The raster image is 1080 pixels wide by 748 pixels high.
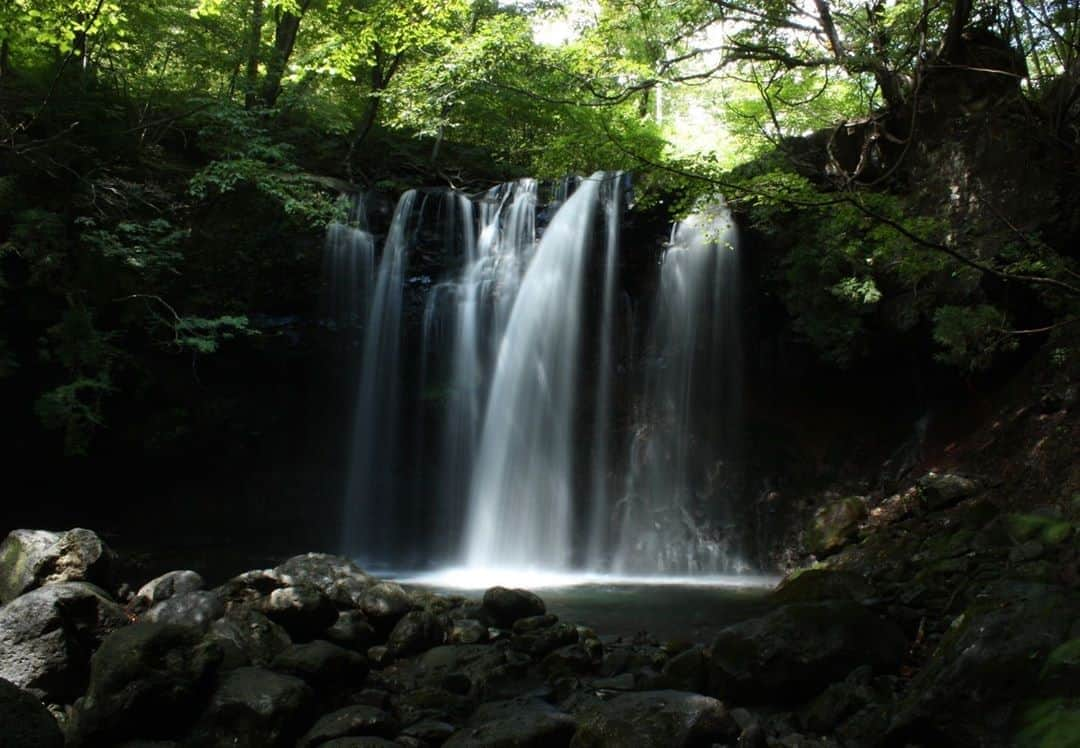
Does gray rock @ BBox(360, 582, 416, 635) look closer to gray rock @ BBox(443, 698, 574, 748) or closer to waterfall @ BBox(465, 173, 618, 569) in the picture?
gray rock @ BBox(443, 698, 574, 748)

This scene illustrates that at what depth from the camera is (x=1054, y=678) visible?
3256 mm

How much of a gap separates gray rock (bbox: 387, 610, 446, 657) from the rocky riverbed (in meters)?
0.02

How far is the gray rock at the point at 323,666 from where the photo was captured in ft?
18.6

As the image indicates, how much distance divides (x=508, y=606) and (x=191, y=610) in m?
2.90

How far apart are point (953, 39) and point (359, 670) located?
8747 millimetres

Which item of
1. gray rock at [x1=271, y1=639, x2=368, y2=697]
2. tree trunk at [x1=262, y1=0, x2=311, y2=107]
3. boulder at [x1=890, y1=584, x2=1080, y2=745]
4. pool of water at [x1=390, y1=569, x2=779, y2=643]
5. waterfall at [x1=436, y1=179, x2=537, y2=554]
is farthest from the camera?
tree trunk at [x1=262, y1=0, x2=311, y2=107]

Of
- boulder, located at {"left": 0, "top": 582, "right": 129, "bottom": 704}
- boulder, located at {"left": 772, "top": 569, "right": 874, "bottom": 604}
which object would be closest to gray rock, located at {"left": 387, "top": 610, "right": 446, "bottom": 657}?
boulder, located at {"left": 0, "top": 582, "right": 129, "bottom": 704}

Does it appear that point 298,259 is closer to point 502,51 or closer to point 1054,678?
point 502,51

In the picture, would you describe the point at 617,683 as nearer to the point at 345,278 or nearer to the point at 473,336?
the point at 473,336

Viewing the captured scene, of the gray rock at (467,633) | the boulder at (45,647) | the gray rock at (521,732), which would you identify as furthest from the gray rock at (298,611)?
the gray rock at (521,732)

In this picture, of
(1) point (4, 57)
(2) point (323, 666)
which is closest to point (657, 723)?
(2) point (323, 666)

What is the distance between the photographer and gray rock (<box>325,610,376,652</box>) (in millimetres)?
6730

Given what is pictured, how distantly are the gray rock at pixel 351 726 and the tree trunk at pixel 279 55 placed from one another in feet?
45.6

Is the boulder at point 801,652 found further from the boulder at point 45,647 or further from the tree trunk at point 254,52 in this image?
the tree trunk at point 254,52
